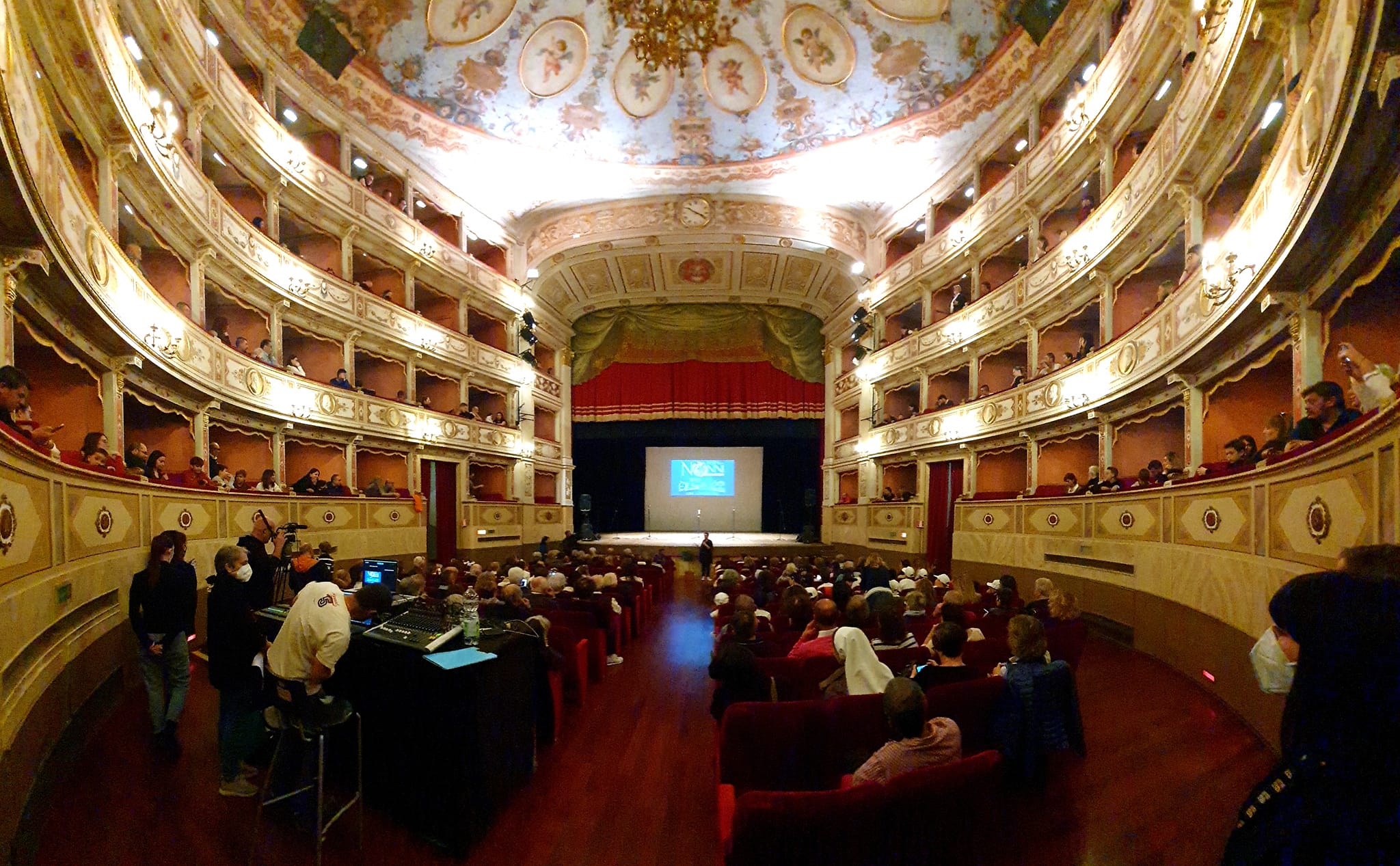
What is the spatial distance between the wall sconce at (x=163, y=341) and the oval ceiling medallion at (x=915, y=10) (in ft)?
39.7

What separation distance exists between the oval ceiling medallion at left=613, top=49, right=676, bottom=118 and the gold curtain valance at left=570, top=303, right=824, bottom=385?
7542mm

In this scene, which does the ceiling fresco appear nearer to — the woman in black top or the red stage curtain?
the red stage curtain

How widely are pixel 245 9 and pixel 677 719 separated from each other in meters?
12.8

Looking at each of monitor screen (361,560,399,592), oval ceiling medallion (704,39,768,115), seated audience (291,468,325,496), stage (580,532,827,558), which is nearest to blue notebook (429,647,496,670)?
monitor screen (361,560,399,592)

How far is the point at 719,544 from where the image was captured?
19.1 meters

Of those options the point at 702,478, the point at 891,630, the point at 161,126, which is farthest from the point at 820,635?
the point at 702,478

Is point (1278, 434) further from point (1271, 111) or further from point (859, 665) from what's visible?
point (859, 665)

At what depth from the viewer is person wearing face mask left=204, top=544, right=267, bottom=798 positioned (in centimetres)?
349

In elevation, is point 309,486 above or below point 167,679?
above

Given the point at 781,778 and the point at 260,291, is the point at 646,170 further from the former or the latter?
the point at 781,778

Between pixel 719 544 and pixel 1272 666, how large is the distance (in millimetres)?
17497

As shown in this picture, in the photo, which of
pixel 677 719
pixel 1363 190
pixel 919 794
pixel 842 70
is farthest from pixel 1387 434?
pixel 842 70

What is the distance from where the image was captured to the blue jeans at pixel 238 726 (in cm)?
350

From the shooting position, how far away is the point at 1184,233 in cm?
844
